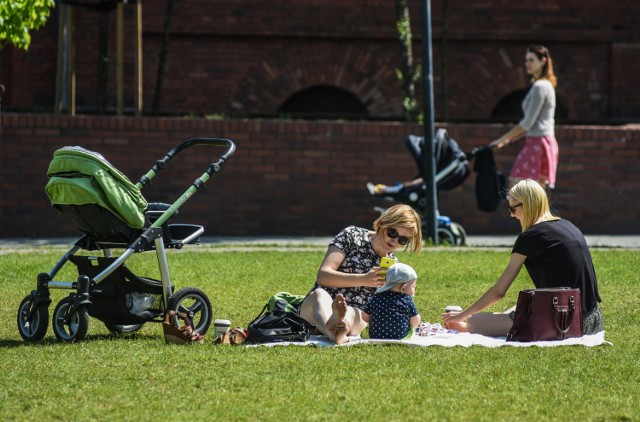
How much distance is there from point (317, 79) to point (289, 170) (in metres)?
4.81

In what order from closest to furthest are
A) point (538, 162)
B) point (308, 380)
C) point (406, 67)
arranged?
1. point (308, 380)
2. point (538, 162)
3. point (406, 67)

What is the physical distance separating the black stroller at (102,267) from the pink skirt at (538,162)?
19.0 ft

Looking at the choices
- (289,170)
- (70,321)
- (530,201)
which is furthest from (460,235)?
(70,321)

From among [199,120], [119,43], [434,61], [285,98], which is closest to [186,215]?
[199,120]

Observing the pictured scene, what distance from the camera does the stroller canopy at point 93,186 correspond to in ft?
26.3

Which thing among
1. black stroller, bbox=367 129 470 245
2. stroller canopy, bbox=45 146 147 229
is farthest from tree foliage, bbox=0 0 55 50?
stroller canopy, bbox=45 146 147 229

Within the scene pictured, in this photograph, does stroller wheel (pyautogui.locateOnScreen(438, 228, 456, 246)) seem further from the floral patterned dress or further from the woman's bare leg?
the woman's bare leg

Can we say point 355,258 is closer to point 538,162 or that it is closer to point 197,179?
point 197,179

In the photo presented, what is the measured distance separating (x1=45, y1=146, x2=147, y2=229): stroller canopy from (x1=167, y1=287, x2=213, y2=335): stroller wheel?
502mm

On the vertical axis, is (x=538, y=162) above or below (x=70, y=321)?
above

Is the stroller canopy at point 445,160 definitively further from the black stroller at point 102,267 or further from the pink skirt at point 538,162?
the black stroller at point 102,267

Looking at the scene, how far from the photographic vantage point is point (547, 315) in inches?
306

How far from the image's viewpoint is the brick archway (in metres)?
20.6

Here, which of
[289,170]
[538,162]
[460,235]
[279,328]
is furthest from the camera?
[289,170]
